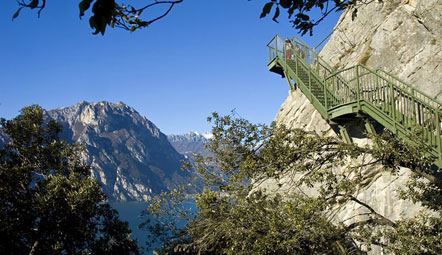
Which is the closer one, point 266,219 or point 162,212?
point 266,219

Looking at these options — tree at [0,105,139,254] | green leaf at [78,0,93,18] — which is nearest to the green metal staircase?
green leaf at [78,0,93,18]

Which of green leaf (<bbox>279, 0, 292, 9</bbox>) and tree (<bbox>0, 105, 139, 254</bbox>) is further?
tree (<bbox>0, 105, 139, 254</bbox>)

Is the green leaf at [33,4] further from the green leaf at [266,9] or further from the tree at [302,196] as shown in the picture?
the tree at [302,196]

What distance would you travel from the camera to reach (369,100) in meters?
12.3

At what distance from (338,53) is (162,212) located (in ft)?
55.9

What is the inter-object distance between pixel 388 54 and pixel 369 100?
9.34 metres

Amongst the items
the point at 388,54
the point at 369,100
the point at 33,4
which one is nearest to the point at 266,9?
the point at 33,4

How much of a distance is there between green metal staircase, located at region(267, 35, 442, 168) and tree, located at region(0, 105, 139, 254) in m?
11.7

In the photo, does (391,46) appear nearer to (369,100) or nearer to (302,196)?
(369,100)

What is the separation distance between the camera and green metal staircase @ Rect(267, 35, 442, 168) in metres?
10.4

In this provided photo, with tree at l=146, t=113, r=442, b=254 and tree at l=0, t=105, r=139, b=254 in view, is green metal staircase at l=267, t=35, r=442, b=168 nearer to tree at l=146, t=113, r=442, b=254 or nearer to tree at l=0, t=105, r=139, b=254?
tree at l=146, t=113, r=442, b=254

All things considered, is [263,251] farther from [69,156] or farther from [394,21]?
[394,21]

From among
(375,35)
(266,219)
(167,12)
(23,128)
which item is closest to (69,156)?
(23,128)

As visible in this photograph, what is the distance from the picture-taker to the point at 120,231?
18125 millimetres
